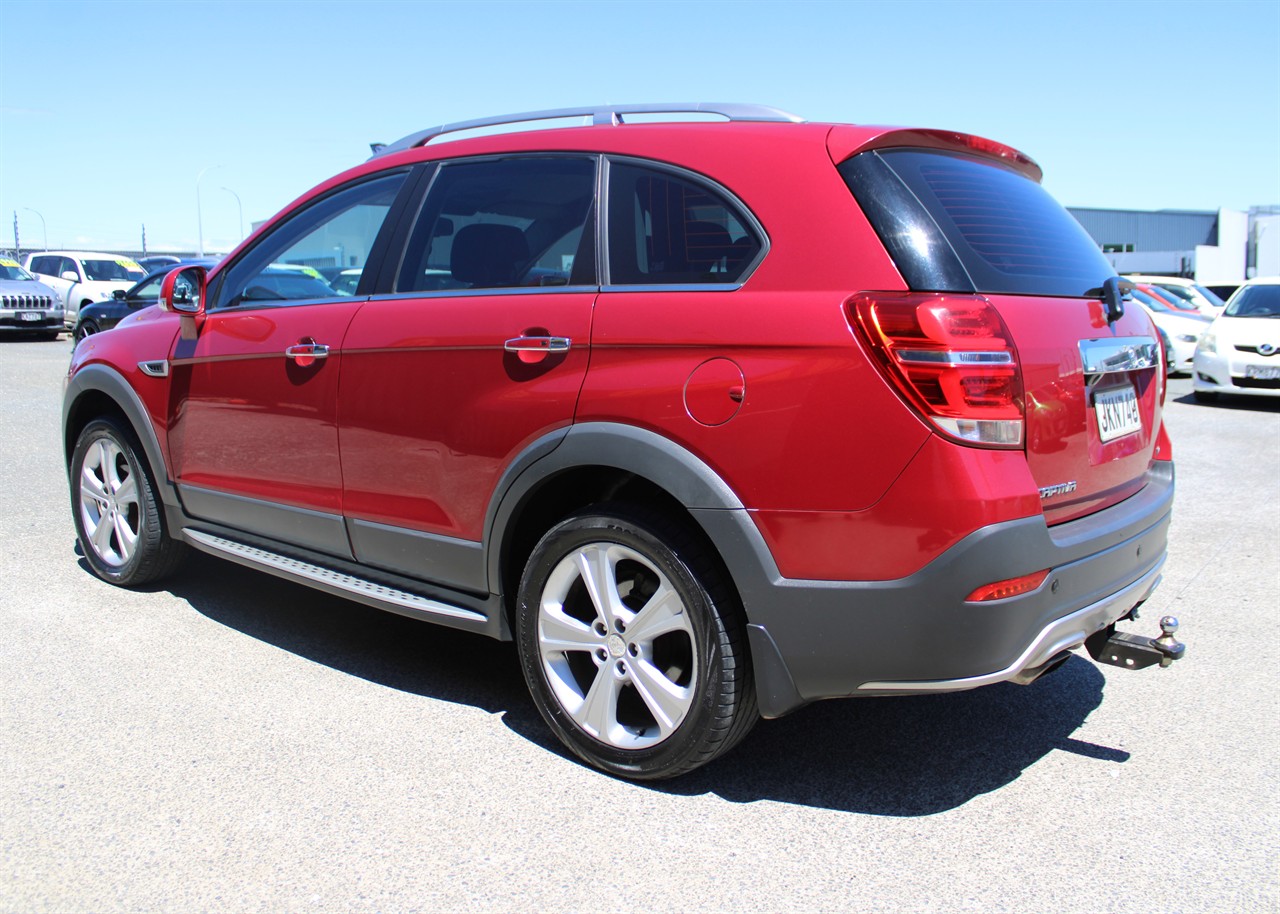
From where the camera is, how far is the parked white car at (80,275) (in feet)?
77.4

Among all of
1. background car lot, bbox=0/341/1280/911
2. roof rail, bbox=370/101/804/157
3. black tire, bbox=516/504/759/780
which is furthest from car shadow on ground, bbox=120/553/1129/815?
roof rail, bbox=370/101/804/157

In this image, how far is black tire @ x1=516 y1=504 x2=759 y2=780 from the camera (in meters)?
2.87

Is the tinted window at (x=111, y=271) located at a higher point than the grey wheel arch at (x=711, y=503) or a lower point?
higher

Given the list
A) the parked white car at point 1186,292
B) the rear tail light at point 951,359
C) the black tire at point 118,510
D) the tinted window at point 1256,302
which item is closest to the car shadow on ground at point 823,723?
the black tire at point 118,510

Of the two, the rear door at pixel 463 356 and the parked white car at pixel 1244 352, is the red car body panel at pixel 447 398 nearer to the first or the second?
the rear door at pixel 463 356

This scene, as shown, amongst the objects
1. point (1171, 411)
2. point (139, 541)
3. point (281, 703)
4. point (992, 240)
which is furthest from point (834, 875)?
point (1171, 411)

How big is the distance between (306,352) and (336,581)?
0.82 metres

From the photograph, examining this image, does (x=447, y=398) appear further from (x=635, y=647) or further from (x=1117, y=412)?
(x=1117, y=412)

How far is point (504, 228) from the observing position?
3504 millimetres

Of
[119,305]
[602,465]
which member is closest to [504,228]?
[602,465]

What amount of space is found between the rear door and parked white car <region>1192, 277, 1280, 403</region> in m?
11.7

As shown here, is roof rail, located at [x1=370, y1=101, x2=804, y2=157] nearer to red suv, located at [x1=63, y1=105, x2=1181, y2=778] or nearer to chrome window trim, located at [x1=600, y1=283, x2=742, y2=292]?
red suv, located at [x1=63, y1=105, x2=1181, y2=778]

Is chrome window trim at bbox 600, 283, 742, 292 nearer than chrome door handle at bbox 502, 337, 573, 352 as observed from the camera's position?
Yes

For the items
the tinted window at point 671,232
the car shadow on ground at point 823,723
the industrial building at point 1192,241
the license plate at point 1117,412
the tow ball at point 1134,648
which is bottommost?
the car shadow on ground at point 823,723
